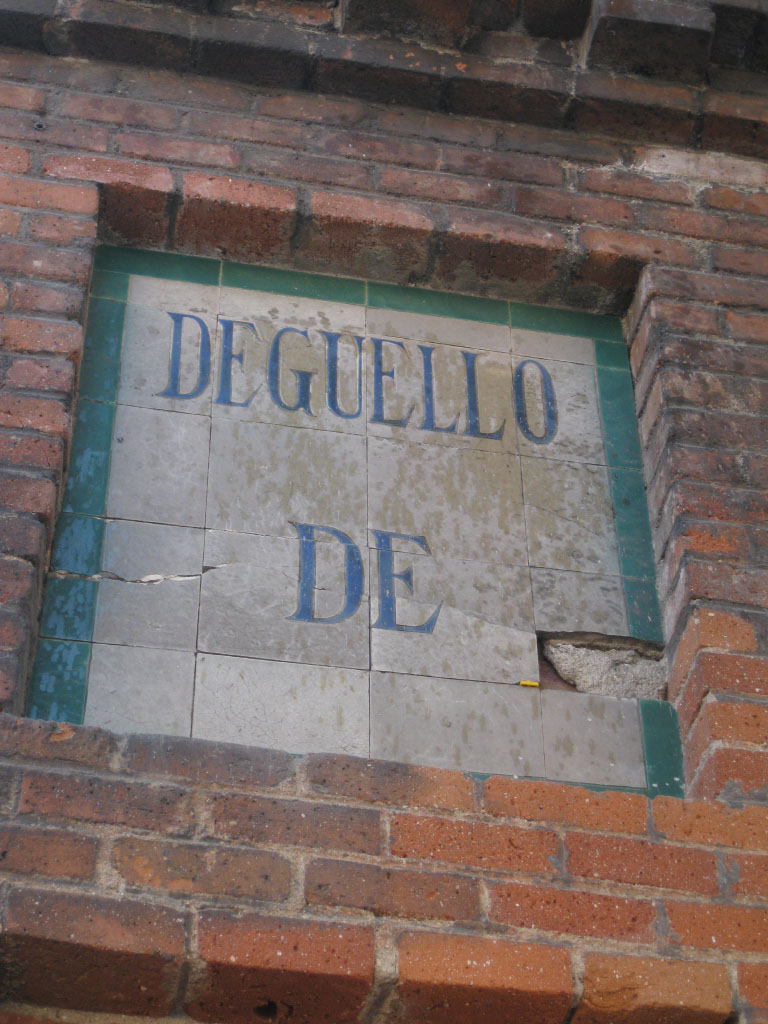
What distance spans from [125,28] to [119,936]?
2.55m

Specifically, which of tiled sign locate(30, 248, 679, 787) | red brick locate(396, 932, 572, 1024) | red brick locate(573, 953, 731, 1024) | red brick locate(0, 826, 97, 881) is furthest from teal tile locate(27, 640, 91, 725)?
red brick locate(573, 953, 731, 1024)

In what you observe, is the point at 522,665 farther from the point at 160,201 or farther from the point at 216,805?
the point at 160,201

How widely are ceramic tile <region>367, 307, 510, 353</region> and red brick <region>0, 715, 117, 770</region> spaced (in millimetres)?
1497

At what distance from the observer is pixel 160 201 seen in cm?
381

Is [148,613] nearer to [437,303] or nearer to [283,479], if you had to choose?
[283,479]

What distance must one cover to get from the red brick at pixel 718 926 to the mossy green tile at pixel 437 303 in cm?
177

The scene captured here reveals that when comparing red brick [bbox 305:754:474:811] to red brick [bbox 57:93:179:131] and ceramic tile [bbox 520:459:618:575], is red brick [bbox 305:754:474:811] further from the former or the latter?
red brick [bbox 57:93:179:131]

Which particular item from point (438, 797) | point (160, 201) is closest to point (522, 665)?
point (438, 797)

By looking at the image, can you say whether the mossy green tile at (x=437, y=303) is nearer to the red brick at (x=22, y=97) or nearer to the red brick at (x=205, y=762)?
the red brick at (x=22, y=97)

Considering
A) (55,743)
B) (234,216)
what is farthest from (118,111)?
(55,743)

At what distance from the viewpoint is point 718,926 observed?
2.75m

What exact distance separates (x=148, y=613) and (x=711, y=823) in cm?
127

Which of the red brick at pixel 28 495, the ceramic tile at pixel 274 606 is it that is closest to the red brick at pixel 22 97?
the red brick at pixel 28 495

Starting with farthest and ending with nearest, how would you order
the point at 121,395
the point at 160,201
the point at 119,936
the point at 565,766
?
the point at 160,201 → the point at 121,395 → the point at 565,766 → the point at 119,936
